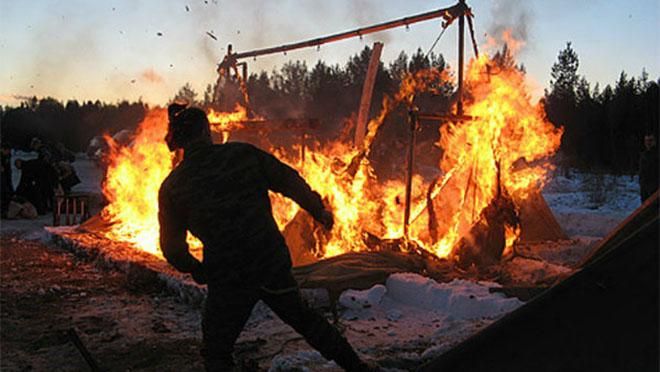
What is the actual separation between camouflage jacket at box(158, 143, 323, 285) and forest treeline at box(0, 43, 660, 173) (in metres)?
16.4

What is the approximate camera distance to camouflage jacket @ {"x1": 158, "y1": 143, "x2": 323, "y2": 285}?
3.51m

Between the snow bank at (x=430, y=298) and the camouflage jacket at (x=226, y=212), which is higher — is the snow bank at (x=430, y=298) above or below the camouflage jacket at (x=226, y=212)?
below

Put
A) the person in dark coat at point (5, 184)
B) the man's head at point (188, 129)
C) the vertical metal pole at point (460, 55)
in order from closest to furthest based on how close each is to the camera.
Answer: the man's head at point (188, 129) → the vertical metal pole at point (460, 55) → the person in dark coat at point (5, 184)

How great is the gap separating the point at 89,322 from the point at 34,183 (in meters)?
11.9

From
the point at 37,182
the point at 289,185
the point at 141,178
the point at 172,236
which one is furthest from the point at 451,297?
the point at 37,182

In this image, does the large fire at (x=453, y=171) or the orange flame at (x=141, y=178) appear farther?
the orange flame at (x=141, y=178)

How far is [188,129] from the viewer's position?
368 centimetres

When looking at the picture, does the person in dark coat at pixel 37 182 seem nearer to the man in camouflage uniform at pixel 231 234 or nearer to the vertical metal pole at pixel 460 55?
the vertical metal pole at pixel 460 55

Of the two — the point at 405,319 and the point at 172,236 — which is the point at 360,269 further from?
the point at 172,236

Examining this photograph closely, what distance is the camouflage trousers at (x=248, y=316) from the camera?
3.52 m

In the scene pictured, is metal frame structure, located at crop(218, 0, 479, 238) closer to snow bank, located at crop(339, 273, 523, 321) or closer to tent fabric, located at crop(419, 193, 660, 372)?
snow bank, located at crop(339, 273, 523, 321)

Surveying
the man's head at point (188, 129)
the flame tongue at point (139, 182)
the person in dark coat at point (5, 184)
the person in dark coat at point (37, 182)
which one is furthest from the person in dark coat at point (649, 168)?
the person in dark coat at point (5, 184)

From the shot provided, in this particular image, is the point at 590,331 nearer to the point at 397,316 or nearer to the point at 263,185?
the point at 263,185

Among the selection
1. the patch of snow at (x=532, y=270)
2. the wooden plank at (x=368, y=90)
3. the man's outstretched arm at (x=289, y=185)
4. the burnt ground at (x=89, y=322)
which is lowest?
the burnt ground at (x=89, y=322)
